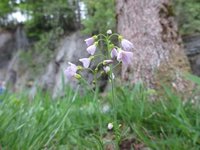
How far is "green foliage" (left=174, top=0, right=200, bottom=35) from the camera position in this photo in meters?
5.41

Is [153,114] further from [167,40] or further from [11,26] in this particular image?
[11,26]

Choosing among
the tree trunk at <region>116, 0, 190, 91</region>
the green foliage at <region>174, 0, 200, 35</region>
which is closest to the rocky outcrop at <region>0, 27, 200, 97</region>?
the green foliage at <region>174, 0, 200, 35</region>

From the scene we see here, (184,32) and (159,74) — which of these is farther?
(184,32)

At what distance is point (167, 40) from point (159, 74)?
37cm

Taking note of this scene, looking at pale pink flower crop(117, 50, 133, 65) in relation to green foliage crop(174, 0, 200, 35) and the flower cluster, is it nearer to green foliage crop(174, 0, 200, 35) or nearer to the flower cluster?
the flower cluster

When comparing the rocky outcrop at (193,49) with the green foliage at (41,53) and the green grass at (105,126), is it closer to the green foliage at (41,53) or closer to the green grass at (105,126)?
the green foliage at (41,53)

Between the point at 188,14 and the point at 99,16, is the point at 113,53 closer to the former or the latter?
the point at 99,16

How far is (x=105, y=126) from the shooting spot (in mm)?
2408

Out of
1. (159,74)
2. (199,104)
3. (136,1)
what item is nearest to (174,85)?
(159,74)

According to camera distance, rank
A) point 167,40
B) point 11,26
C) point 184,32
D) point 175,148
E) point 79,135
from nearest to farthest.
Result: point 175,148, point 79,135, point 167,40, point 184,32, point 11,26

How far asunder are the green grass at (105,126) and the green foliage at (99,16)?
228 cm

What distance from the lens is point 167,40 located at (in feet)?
12.1

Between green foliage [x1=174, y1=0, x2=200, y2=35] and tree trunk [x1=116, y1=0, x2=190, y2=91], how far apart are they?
5.56 feet

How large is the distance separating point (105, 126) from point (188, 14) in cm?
352
